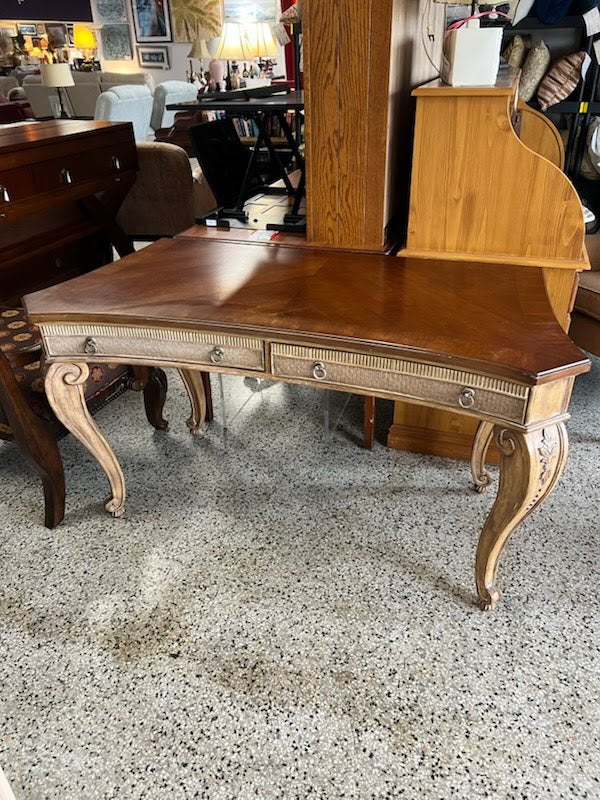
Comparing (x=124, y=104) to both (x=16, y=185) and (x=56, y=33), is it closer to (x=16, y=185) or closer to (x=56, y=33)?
(x=16, y=185)

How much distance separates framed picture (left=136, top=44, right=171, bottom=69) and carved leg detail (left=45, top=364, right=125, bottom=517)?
9.31 metres

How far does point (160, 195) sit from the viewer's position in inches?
142

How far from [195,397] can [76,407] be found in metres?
0.65

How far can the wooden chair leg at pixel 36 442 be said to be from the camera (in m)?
1.59

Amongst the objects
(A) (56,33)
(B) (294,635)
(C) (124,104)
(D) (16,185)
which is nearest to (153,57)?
(A) (56,33)

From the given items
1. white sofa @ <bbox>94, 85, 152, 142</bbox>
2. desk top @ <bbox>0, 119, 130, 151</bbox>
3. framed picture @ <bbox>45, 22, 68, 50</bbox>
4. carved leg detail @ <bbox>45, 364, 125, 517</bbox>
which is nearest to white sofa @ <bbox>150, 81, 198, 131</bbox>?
white sofa @ <bbox>94, 85, 152, 142</bbox>

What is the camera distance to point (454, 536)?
1.72m

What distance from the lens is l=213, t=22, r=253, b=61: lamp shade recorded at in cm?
267

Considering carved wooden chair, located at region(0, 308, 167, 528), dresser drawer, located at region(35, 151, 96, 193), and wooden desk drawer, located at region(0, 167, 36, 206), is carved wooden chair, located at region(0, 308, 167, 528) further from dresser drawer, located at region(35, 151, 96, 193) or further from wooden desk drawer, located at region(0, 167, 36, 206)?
dresser drawer, located at region(35, 151, 96, 193)

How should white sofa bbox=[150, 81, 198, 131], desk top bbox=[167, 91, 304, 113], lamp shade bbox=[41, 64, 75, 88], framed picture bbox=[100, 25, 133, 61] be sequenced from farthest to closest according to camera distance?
framed picture bbox=[100, 25, 133, 61] → white sofa bbox=[150, 81, 198, 131] → lamp shade bbox=[41, 64, 75, 88] → desk top bbox=[167, 91, 304, 113]

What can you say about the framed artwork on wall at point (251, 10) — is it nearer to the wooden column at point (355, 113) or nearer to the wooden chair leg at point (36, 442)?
the wooden column at point (355, 113)

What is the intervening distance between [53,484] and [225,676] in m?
0.80

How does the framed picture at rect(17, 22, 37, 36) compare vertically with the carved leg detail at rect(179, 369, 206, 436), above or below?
above

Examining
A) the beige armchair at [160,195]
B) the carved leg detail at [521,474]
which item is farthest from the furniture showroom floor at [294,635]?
the beige armchair at [160,195]
